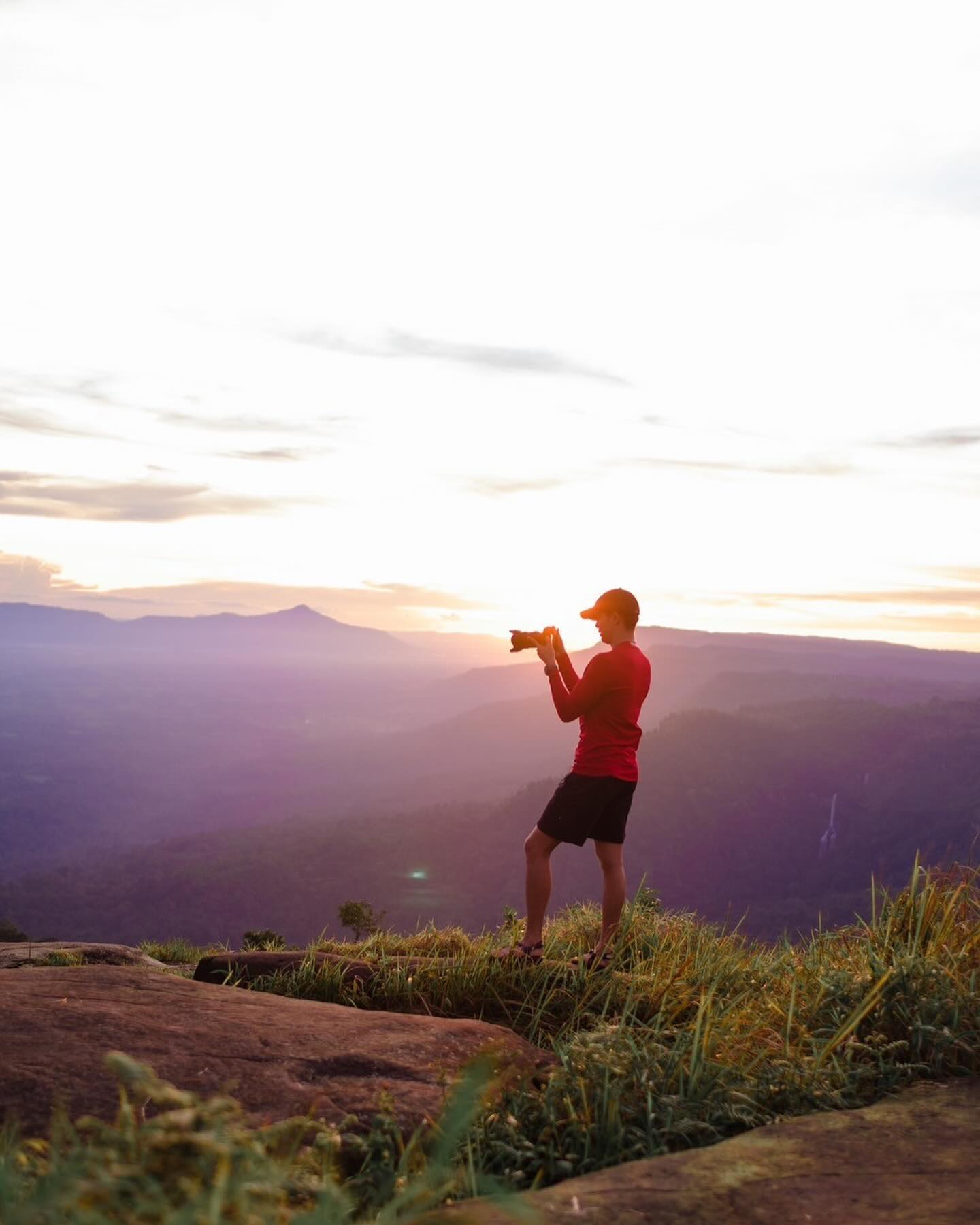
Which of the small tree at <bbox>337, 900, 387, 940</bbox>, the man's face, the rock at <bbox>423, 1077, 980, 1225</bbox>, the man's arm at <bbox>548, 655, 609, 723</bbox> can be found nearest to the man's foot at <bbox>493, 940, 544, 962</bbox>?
the man's arm at <bbox>548, 655, 609, 723</bbox>

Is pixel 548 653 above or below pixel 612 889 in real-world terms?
above

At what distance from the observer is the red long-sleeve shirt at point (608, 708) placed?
600 cm

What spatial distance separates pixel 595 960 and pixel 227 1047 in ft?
8.11

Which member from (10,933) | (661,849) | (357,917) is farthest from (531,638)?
(661,849)

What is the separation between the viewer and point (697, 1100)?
11.3ft

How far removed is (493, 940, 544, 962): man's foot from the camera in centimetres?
571

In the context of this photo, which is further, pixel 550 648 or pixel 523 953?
pixel 550 648

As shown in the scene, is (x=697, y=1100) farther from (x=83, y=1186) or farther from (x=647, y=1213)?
(x=83, y=1186)

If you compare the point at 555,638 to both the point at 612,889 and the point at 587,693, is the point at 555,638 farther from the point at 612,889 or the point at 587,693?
the point at 612,889

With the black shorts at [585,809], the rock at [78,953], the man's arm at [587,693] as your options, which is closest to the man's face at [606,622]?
the man's arm at [587,693]

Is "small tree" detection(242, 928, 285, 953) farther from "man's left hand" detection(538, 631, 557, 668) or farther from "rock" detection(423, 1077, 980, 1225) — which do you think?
"rock" detection(423, 1077, 980, 1225)

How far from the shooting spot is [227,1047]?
3.83 m

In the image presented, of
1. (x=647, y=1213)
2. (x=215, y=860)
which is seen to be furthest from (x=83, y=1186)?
(x=215, y=860)

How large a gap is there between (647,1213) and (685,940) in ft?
12.5
